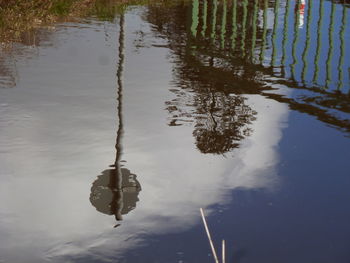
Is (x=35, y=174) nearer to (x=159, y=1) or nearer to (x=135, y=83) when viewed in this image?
(x=135, y=83)

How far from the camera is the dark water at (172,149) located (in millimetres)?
4219

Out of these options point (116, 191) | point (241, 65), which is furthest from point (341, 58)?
point (116, 191)

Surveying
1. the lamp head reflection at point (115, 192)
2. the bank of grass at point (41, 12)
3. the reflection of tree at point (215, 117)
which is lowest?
the lamp head reflection at point (115, 192)

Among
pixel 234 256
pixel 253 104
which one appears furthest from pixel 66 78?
pixel 234 256

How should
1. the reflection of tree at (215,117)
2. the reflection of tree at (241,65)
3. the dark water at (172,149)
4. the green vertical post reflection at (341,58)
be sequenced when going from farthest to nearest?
the green vertical post reflection at (341,58) < the reflection of tree at (241,65) < the reflection of tree at (215,117) < the dark water at (172,149)

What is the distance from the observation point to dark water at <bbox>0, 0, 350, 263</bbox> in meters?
4.22

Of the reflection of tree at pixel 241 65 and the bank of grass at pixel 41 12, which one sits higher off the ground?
the bank of grass at pixel 41 12

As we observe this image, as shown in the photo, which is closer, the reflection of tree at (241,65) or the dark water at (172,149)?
the dark water at (172,149)

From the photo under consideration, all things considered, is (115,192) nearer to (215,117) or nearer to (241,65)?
(215,117)

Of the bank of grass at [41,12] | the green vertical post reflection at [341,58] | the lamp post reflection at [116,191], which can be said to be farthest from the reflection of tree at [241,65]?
the bank of grass at [41,12]

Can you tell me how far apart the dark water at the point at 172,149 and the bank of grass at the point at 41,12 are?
51 cm

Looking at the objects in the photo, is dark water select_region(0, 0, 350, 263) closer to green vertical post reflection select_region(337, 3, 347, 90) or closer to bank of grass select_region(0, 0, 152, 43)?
green vertical post reflection select_region(337, 3, 347, 90)

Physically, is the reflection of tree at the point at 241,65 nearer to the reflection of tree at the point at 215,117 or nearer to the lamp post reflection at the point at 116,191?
the reflection of tree at the point at 215,117

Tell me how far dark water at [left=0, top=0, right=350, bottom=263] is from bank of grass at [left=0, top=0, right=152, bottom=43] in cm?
51
